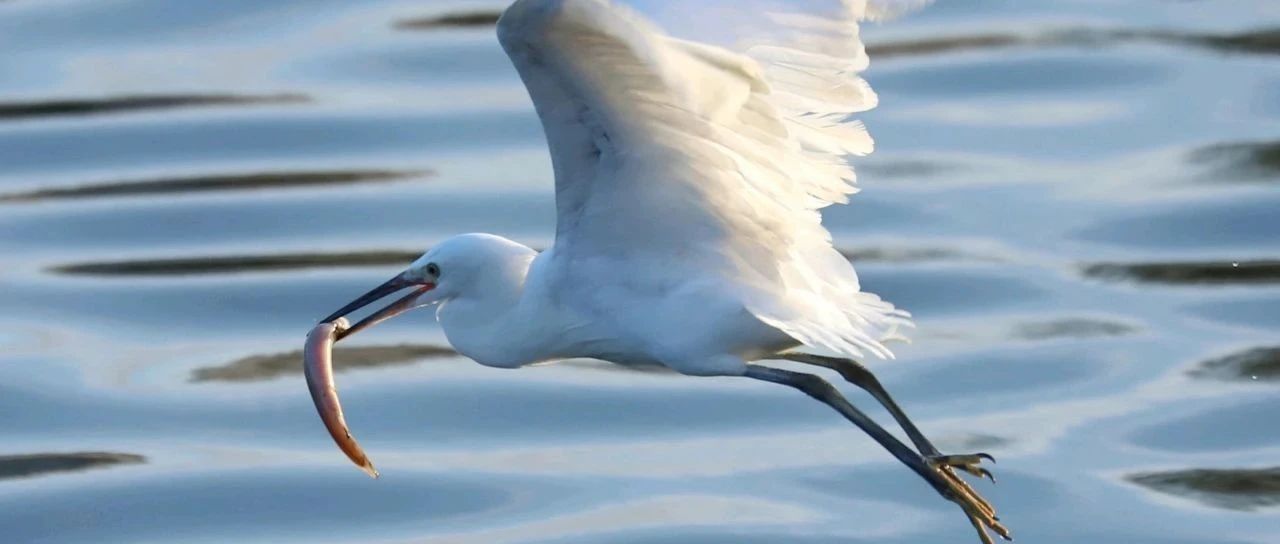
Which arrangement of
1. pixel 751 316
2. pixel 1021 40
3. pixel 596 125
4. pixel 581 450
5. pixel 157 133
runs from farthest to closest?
pixel 1021 40 < pixel 157 133 < pixel 581 450 < pixel 751 316 < pixel 596 125

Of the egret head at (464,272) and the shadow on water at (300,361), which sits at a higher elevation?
the shadow on water at (300,361)

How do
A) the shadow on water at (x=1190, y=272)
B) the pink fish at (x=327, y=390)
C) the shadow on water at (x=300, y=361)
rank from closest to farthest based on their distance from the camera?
the pink fish at (x=327, y=390)
the shadow on water at (x=300, y=361)
the shadow on water at (x=1190, y=272)

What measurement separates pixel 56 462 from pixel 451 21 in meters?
7.46

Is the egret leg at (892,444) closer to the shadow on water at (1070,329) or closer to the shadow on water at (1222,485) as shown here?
the shadow on water at (1222,485)

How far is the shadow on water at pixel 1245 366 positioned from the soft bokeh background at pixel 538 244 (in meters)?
0.03

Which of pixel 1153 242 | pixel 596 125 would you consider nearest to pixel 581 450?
pixel 1153 242

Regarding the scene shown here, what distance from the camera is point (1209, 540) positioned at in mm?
11484

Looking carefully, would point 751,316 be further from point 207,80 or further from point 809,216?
point 207,80

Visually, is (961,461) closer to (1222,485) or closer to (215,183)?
(1222,485)

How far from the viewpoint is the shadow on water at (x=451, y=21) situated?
19.2 meters

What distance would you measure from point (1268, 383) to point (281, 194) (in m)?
6.22

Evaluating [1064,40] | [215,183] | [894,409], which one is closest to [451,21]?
[215,183]

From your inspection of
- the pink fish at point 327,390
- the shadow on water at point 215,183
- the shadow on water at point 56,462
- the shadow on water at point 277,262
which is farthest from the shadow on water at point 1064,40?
the pink fish at point 327,390

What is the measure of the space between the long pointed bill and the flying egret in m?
0.01
